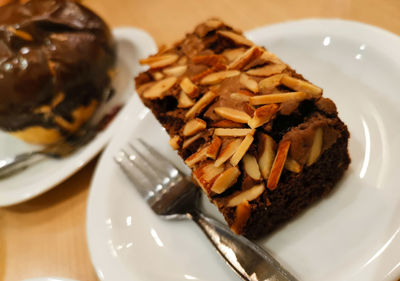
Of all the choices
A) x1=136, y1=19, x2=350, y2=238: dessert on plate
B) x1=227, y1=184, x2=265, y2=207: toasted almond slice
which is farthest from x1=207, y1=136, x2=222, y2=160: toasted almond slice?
x1=227, y1=184, x2=265, y2=207: toasted almond slice

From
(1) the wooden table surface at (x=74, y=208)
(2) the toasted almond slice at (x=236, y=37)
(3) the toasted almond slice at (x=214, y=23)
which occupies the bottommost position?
(1) the wooden table surface at (x=74, y=208)

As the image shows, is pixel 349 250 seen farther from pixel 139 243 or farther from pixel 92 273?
pixel 92 273

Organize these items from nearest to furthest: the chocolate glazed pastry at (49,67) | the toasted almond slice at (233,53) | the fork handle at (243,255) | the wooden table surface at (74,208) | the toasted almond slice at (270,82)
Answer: the fork handle at (243,255) < the toasted almond slice at (270,82) < the toasted almond slice at (233,53) < the wooden table surface at (74,208) < the chocolate glazed pastry at (49,67)

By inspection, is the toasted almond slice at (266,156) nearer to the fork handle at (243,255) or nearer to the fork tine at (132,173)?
the fork handle at (243,255)

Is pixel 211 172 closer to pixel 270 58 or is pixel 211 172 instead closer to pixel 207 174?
pixel 207 174

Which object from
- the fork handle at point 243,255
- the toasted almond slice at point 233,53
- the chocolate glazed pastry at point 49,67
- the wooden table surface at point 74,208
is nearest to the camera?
the fork handle at point 243,255

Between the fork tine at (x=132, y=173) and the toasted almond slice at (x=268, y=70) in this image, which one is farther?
the fork tine at (x=132, y=173)

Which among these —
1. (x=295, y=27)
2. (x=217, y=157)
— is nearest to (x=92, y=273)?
(x=217, y=157)

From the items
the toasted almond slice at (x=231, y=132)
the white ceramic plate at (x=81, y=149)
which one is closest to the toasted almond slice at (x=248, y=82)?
the toasted almond slice at (x=231, y=132)
